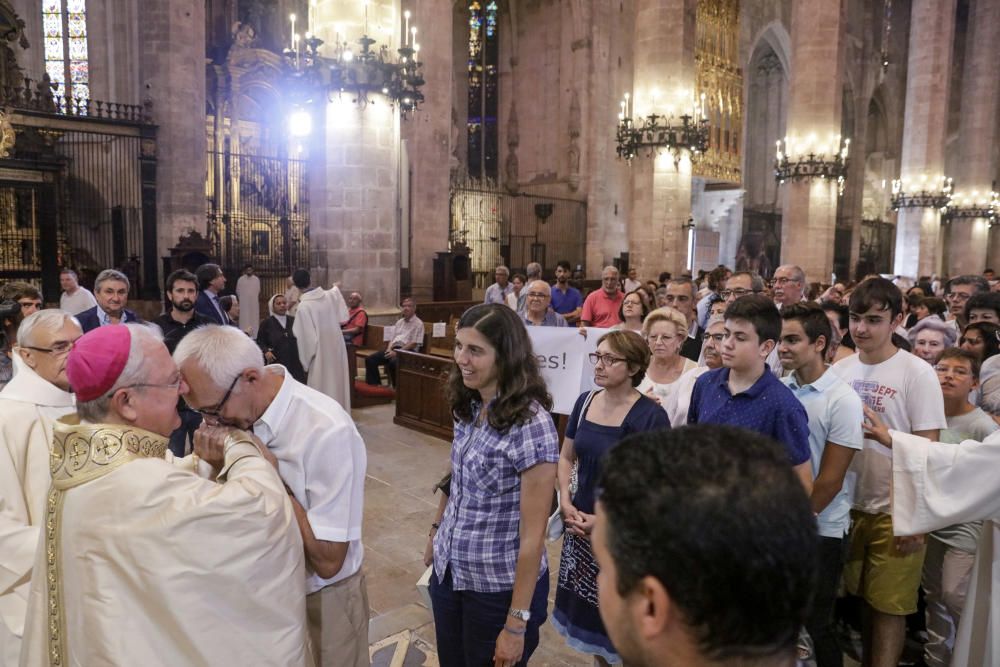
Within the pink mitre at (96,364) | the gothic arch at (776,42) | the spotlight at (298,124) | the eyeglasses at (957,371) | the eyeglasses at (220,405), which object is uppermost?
the gothic arch at (776,42)

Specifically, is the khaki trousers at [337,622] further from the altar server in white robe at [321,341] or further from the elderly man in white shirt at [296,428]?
the altar server in white robe at [321,341]

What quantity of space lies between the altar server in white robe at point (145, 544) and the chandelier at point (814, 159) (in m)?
16.7

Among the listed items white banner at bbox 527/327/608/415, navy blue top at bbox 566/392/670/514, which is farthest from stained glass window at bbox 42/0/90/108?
navy blue top at bbox 566/392/670/514

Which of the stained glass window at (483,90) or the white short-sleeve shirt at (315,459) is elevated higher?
the stained glass window at (483,90)

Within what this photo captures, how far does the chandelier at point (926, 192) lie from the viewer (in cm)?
2131

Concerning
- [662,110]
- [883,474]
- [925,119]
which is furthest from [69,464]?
[925,119]

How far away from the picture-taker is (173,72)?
48.8 feet

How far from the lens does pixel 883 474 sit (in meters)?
3.27

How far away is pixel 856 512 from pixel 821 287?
11.5 meters

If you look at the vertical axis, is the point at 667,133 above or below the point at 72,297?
above

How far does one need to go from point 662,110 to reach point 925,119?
12.2 meters

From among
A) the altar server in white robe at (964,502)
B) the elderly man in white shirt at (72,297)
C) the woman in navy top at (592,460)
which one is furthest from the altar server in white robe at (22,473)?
the elderly man in white shirt at (72,297)

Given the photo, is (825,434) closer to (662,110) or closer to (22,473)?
(22,473)

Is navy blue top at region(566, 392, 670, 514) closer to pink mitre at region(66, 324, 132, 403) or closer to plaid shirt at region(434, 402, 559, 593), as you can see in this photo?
plaid shirt at region(434, 402, 559, 593)
